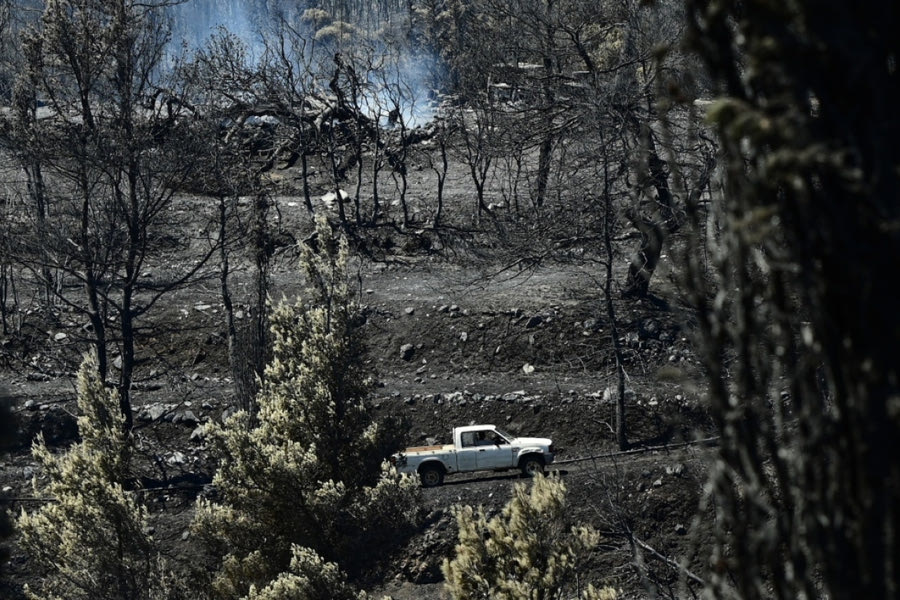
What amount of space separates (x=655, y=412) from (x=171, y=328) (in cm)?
1124

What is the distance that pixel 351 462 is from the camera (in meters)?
11.5

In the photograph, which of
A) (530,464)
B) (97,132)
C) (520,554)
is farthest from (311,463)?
(97,132)

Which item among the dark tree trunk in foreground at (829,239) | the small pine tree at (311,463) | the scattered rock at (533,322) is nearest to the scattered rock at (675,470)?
the small pine tree at (311,463)

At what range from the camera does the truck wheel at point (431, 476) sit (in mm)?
15266

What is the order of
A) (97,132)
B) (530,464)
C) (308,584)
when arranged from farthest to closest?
1. (97,132)
2. (530,464)
3. (308,584)

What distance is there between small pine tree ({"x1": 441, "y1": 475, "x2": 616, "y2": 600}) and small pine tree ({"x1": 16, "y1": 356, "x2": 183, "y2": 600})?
15.2ft

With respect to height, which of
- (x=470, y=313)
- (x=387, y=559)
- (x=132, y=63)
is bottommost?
(x=387, y=559)

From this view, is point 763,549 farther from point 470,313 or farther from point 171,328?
point 171,328

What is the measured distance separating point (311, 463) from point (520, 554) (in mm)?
3840

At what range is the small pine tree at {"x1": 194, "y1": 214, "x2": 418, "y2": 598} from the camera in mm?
10680

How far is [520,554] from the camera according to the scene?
7.47 meters

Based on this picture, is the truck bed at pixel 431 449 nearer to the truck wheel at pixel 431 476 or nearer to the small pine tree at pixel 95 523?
the truck wheel at pixel 431 476

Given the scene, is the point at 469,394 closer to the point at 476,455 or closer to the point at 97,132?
the point at 476,455

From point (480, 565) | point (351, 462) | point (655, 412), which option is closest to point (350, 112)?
point (655, 412)
